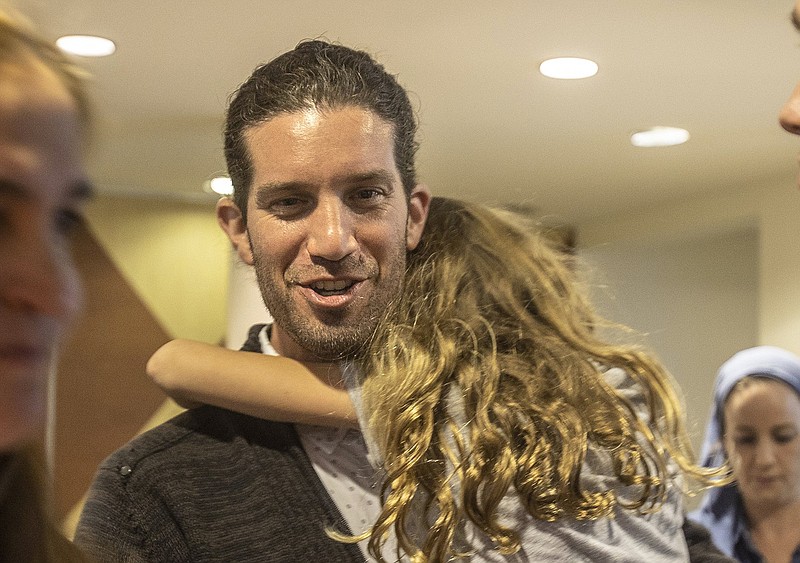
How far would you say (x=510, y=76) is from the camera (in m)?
3.07

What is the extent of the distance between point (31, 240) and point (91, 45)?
8.85ft

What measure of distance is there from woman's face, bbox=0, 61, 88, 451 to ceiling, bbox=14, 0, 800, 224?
5.33 ft

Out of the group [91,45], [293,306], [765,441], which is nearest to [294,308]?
[293,306]

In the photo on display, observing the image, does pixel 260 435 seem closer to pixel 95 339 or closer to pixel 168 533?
pixel 168 533

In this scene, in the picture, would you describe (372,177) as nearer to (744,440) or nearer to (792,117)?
(792,117)

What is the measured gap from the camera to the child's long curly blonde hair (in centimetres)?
98

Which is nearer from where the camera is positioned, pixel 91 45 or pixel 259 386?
pixel 259 386

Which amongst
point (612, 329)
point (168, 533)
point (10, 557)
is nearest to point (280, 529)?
point (168, 533)

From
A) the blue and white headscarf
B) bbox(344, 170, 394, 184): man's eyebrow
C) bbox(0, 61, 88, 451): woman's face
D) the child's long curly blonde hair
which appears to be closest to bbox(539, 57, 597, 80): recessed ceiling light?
the blue and white headscarf

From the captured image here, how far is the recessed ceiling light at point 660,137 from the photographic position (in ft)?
11.9

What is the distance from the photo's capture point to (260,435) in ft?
3.74

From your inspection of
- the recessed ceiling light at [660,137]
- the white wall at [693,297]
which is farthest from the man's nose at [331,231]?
the white wall at [693,297]

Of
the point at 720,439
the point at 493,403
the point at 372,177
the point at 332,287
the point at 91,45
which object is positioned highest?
the point at 91,45

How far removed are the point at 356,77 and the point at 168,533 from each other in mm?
513
